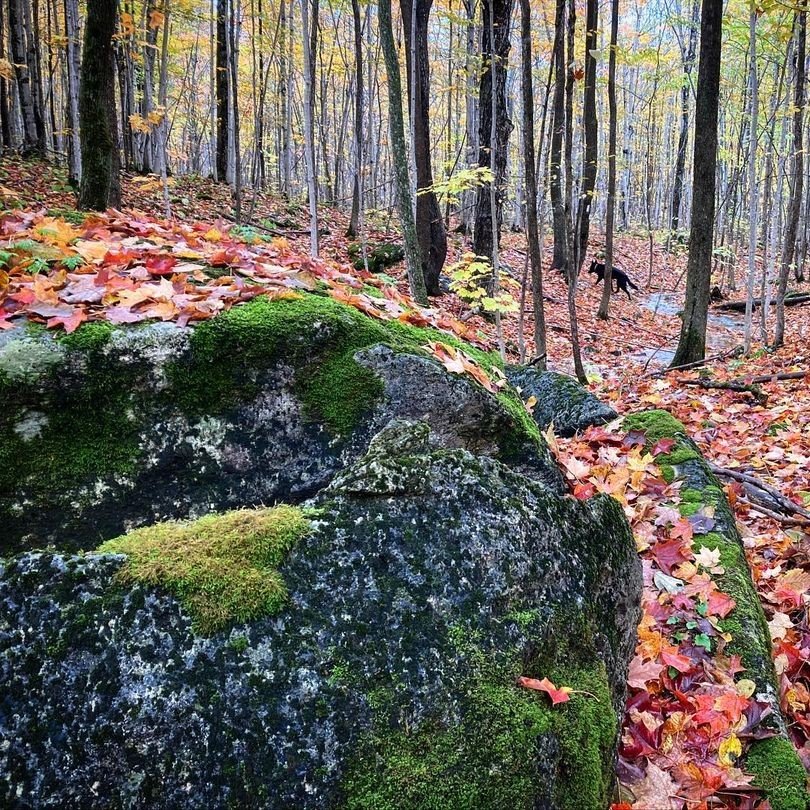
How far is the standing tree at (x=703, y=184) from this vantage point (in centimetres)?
766

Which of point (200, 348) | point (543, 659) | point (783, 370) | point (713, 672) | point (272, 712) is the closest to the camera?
point (272, 712)

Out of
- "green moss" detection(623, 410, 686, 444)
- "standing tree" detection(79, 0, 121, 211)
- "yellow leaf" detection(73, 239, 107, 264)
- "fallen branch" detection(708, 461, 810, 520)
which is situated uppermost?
"standing tree" detection(79, 0, 121, 211)

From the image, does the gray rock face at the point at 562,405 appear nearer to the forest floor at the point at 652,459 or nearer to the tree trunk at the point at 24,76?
the forest floor at the point at 652,459

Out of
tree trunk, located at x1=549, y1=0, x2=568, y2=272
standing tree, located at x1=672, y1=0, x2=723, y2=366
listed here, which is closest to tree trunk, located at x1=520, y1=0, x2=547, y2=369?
tree trunk, located at x1=549, y1=0, x2=568, y2=272

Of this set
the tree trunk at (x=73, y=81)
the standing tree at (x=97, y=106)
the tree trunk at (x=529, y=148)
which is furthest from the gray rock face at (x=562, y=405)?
the tree trunk at (x=73, y=81)

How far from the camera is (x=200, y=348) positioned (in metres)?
2.68

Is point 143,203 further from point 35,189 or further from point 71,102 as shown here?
point 71,102

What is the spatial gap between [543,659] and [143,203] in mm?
13588

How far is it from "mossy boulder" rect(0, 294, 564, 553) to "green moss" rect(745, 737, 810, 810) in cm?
141

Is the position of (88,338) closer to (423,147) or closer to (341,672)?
(341,672)

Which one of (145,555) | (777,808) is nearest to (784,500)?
(777,808)

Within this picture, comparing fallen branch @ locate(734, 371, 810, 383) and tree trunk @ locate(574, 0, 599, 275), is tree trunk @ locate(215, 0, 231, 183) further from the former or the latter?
fallen branch @ locate(734, 371, 810, 383)

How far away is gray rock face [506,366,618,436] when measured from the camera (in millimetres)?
5173

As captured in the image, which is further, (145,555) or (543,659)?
(543,659)
